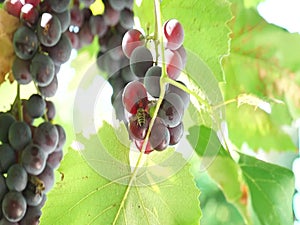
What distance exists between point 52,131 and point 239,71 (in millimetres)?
344

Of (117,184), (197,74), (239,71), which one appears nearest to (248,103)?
(239,71)

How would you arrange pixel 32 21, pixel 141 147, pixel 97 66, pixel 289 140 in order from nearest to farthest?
pixel 141 147 < pixel 32 21 < pixel 97 66 < pixel 289 140

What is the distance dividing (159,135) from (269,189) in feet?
0.56

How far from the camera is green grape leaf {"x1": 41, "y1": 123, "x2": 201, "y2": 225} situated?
0.91 metres

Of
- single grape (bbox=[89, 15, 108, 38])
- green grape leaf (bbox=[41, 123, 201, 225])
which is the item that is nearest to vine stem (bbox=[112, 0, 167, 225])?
green grape leaf (bbox=[41, 123, 201, 225])

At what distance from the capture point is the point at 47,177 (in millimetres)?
956

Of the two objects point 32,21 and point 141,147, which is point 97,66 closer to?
point 32,21

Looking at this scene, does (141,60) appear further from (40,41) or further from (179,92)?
(40,41)

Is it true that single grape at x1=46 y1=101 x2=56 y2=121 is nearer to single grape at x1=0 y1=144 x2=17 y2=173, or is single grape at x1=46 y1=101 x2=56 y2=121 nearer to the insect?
single grape at x1=0 y1=144 x2=17 y2=173

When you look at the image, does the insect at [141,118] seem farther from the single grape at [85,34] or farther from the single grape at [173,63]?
the single grape at [85,34]

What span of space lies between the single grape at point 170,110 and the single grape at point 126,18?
0.86 feet

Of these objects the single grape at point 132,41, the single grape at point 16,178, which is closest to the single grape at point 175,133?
the single grape at point 132,41

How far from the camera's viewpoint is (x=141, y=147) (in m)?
0.85

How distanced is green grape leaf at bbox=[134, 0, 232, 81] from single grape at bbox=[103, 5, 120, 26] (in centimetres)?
5
